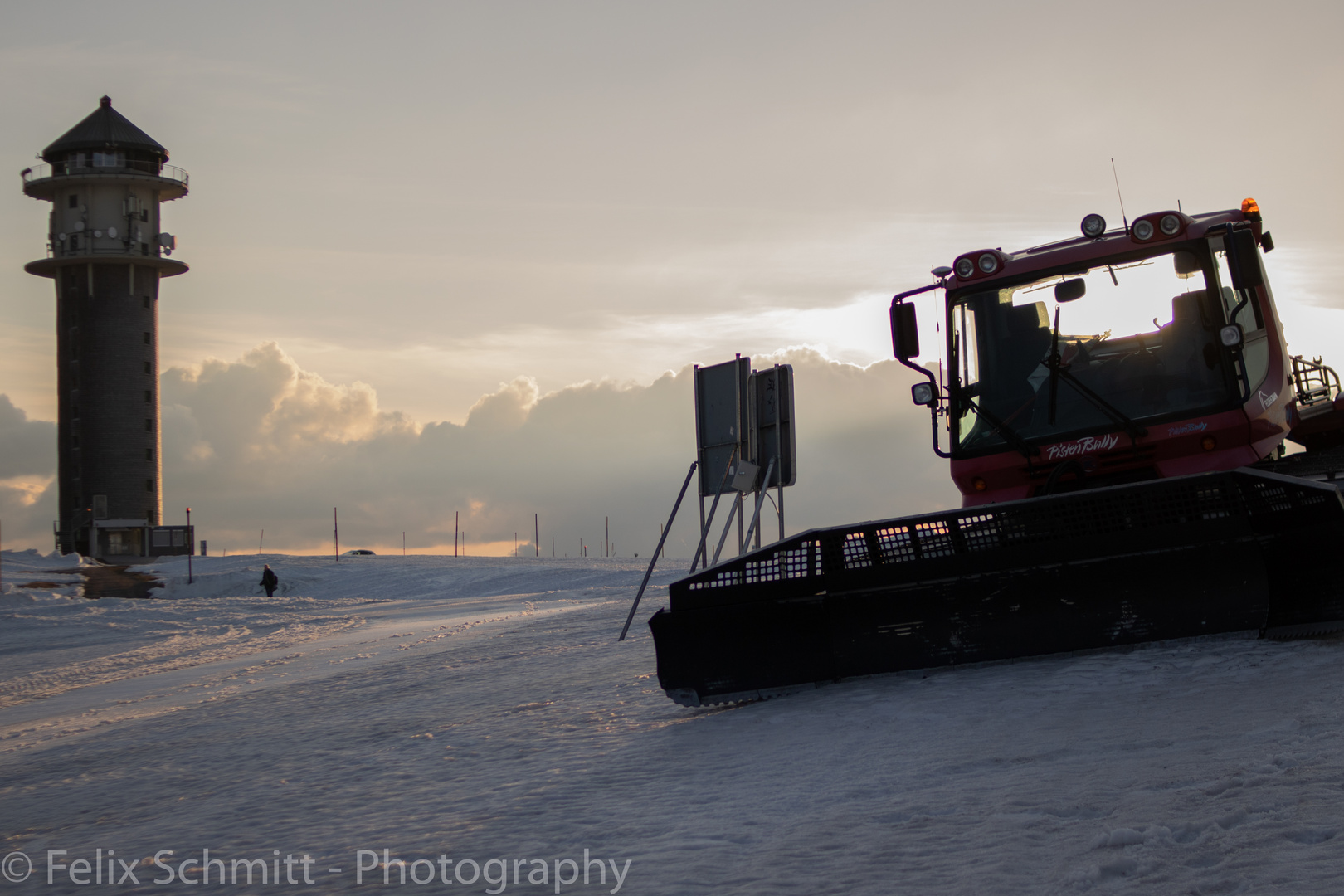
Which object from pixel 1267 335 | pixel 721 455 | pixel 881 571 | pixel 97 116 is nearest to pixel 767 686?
pixel 881 571

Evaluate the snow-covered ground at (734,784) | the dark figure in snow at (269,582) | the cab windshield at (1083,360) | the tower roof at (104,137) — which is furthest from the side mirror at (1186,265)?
the tower roof at (104,137)

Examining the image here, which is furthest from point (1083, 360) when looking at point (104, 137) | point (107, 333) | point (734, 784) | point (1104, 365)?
point (104, 137)

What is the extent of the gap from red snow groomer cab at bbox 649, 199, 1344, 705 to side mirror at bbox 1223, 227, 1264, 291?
16 millimetres

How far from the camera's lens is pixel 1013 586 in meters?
6.81

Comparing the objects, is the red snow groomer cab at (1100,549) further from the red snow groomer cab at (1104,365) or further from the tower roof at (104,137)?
the tower roof at (104,137)

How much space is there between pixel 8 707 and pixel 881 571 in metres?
9.92

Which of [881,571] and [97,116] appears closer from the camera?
[881,571]

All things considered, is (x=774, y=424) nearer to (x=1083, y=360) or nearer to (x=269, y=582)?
(x=1083, y=360)

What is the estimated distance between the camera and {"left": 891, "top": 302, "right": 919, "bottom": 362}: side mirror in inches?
366

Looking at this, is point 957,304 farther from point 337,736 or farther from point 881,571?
point 337,736

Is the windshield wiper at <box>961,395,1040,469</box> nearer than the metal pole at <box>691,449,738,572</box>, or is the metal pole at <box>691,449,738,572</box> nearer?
the windshield wiper at <box>961,395,1040,469</box>

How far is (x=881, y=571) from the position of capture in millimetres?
6969

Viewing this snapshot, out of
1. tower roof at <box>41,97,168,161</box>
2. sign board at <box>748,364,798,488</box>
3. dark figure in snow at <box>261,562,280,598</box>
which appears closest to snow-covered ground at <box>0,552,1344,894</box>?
sign board at <box>748,364,798,488</box>

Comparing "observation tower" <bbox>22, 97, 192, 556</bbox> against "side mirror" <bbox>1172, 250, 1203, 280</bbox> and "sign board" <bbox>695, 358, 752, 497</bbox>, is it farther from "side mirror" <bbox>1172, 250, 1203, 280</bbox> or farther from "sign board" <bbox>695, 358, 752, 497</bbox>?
"side mirror" <bbox>1172, 250, 1203, 280</bbox>
